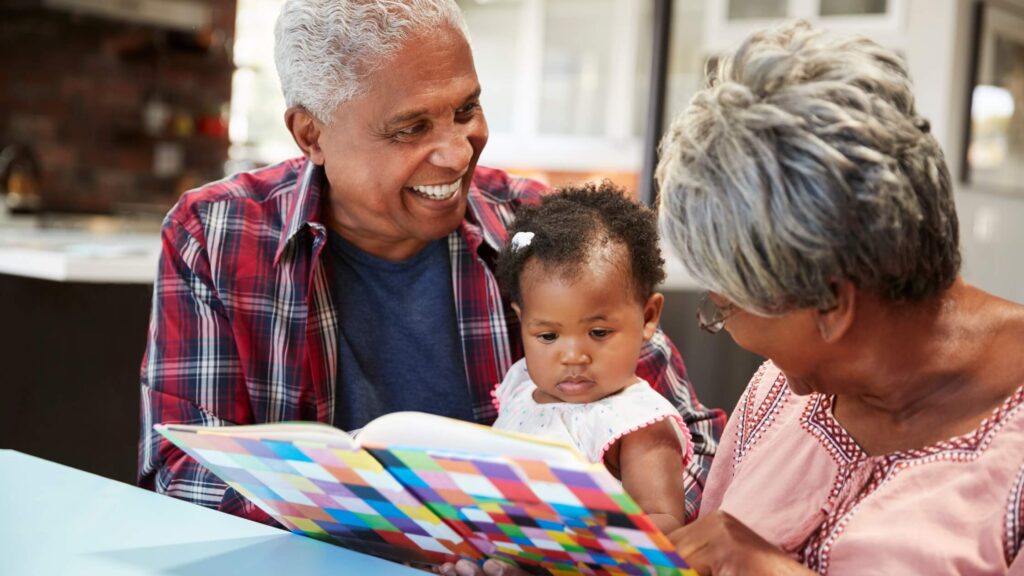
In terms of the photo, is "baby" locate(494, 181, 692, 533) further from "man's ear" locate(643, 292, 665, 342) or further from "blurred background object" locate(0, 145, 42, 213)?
"blurred background object" locate(0, 145, 42, 213)

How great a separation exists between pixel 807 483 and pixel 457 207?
0.87 meters

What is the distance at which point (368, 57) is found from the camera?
1.80m

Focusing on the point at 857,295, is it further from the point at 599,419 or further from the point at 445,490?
the point at 599,419

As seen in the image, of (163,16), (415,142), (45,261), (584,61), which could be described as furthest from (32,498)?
(584,61)

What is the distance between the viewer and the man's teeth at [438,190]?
1.86 meters

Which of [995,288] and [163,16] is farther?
[163,16]

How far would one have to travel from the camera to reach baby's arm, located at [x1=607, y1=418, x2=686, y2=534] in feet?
5.08

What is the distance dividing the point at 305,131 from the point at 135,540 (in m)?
0.89

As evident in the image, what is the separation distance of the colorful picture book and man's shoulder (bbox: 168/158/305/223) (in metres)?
0.78

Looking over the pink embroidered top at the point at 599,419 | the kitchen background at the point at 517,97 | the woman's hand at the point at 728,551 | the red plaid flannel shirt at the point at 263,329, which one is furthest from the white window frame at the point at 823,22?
the woman's hand at the point at 728,551

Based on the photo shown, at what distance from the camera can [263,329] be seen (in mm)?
1886

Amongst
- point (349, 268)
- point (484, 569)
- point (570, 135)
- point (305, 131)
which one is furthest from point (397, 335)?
point (570, 135)

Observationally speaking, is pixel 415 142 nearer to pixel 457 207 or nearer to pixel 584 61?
pixel 457 207

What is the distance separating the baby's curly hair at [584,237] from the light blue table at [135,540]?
575 millimetres
